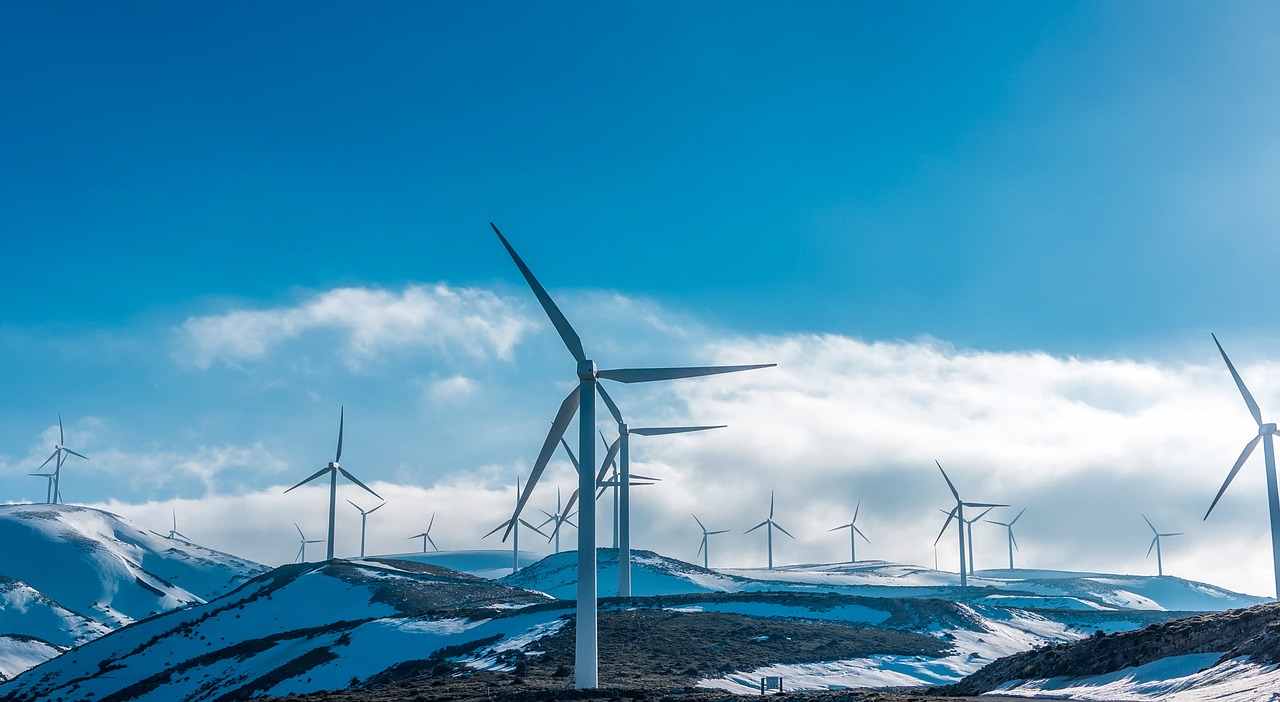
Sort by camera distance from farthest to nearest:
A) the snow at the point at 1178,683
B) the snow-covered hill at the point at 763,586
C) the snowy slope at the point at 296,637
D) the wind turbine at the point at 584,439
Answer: the snow-covered hill at the point at 763,586 → the snowy slope at the point at 296,637 → the wind turbine at the point at 584,439 → the snow at the point at 1178,683

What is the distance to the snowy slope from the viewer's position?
6462 cm

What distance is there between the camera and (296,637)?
77.6 m

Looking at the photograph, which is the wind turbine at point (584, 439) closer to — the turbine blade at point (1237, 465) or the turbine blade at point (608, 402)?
the turbine blade at point (608, 402)

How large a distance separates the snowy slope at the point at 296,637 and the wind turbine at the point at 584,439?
18.2 metres

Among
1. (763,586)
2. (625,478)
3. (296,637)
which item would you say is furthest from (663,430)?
(763,586)

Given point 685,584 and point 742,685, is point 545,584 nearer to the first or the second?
point 685,584

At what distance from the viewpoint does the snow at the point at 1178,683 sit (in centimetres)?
2586

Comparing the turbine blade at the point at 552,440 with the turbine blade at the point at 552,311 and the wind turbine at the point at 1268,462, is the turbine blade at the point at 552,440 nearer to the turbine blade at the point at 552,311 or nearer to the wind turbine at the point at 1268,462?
the turbine blade at the point at 552,311

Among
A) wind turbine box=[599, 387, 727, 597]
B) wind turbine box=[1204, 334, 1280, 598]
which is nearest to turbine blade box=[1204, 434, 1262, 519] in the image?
wind turbine box=[1204, 334, 1280, 598]

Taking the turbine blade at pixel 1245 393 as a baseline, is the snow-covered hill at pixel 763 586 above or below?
below

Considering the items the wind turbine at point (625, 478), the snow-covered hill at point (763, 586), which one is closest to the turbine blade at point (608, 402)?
the wind turbine at point (625, 478)

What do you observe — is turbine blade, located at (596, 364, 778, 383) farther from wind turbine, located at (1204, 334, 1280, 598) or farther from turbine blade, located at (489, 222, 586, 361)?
wind turbine, located at (1204, 334, 1280, 598)

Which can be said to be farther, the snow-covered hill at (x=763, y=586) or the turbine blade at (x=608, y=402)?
the snow-covered hill at (x=763, y=586)

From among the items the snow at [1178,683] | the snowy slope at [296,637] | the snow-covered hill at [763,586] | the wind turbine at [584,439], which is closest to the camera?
the snow at [1178,683]
